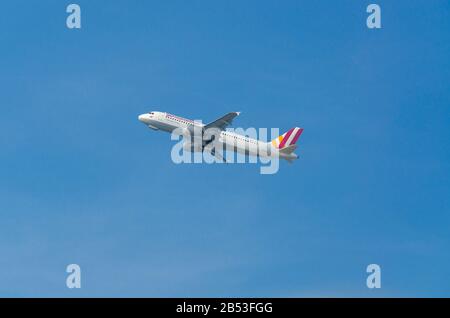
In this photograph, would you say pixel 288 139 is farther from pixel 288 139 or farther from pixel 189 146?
pixel 189 146

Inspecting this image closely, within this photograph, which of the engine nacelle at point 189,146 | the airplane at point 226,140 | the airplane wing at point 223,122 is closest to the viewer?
the airplane wing at point 223,122

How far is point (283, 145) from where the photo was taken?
163875 millimetres

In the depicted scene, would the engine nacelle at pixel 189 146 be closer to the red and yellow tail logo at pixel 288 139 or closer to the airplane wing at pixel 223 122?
the airplane wing at pixel 223 122

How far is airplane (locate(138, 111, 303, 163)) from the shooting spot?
158 m

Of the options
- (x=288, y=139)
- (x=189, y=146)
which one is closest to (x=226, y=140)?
(x=189, y=146)

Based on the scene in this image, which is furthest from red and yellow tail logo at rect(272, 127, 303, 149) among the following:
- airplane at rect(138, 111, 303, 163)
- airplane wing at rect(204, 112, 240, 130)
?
airplane wing at rect(204, 112, 240, 130)

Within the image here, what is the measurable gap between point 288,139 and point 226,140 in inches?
532

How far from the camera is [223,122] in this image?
501ft

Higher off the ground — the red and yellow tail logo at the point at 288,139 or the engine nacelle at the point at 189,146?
the red and yellow tail logo at the point at 288,139

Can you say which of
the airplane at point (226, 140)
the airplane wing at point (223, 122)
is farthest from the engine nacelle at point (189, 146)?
the airplane wing at point (223, 122)

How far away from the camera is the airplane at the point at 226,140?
158 meters
